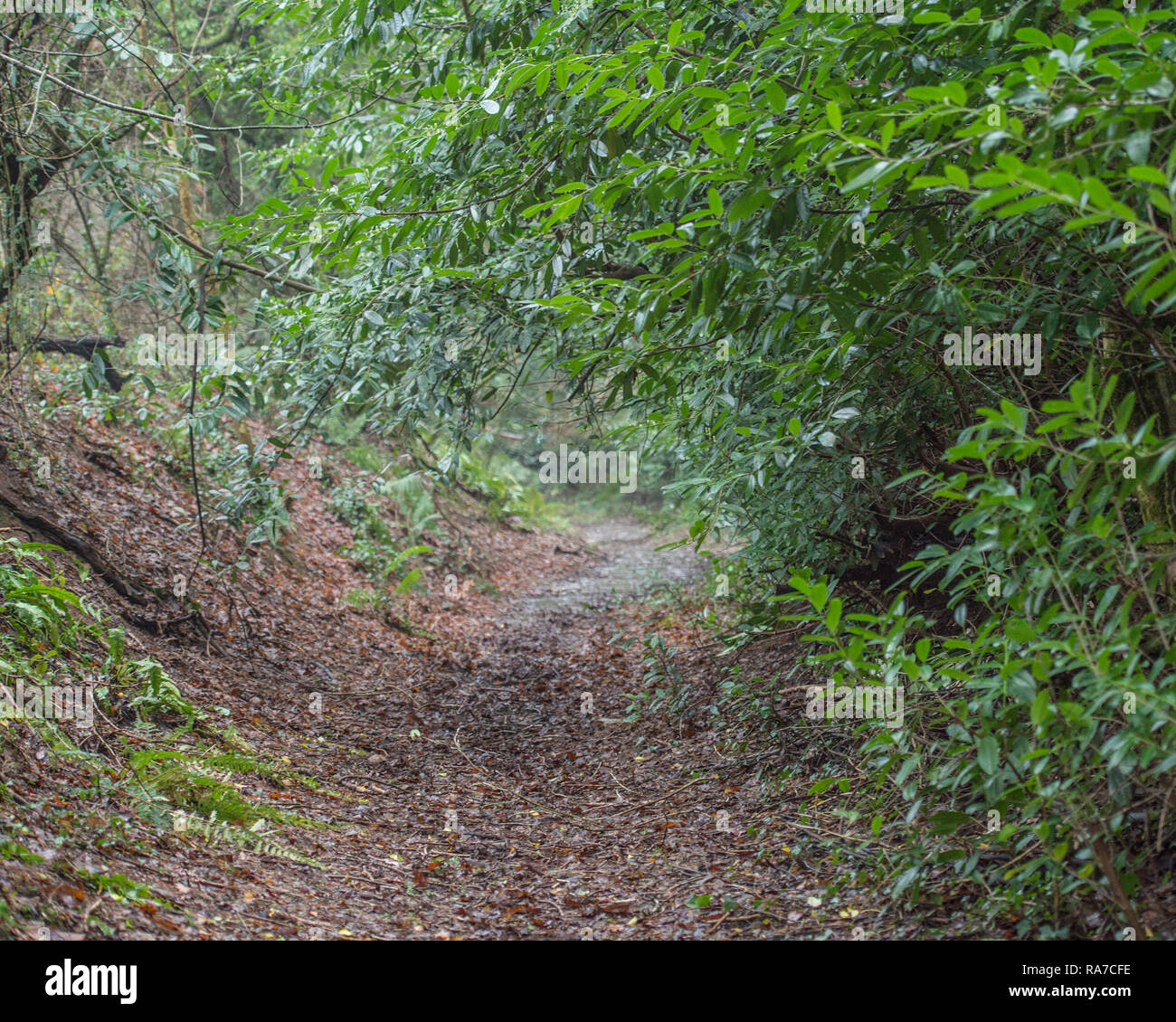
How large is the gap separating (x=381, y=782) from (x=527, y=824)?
3.61ft

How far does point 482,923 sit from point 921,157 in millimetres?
3328

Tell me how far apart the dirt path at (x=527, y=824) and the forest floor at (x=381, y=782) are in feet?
0.05

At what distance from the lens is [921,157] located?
241 centimetres

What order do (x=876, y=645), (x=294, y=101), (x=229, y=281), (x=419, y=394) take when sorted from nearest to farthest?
(x=876, y=645) < (x=419, y=394) < (x=229, y=281) < (x=294, y=101)

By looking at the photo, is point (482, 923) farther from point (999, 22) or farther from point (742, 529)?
point (999, 22)

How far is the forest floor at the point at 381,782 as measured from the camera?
11.1 ft

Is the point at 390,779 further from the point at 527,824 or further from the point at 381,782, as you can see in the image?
the point at 527,824

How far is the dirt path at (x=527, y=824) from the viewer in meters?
3.62

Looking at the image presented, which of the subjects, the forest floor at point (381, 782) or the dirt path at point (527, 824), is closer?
the forest floor at point (381, 782)

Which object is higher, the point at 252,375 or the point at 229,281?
the point at 229,281

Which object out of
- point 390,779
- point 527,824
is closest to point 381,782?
point 390,779

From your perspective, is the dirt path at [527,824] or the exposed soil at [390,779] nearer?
the exposed soil at [390,779]
